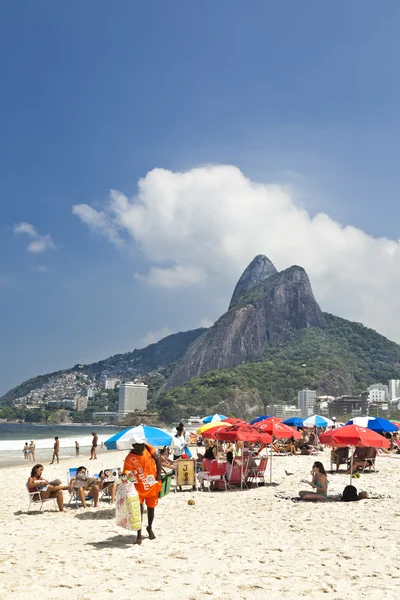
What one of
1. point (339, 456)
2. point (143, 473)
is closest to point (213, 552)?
point (143, 473)

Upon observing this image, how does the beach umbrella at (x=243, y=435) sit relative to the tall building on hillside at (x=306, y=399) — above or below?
below

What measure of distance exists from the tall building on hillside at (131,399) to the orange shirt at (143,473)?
17415 centimetres

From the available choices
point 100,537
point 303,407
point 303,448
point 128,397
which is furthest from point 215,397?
point 100,537

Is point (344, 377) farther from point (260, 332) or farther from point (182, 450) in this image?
point (182, 450)

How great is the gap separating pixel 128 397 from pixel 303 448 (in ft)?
532

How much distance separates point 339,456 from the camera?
51.3ft

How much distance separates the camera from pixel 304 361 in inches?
6491

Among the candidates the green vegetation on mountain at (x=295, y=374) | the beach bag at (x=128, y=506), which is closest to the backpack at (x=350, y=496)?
the beach bag at (x=128, y=506)

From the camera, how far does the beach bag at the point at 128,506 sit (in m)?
6.67

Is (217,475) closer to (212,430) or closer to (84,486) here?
(212,430)

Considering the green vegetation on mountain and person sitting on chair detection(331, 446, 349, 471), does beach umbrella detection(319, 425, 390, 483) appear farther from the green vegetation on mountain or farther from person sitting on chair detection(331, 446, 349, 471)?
the green vegetation on mountain

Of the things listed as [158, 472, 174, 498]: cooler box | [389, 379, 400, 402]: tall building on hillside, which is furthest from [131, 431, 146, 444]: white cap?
[389, 379, 400, 402]: tall building on hillside

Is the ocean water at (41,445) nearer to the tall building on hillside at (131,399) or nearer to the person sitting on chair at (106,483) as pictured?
the person sitting on chair at (106,483)

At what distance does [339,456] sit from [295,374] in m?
140
